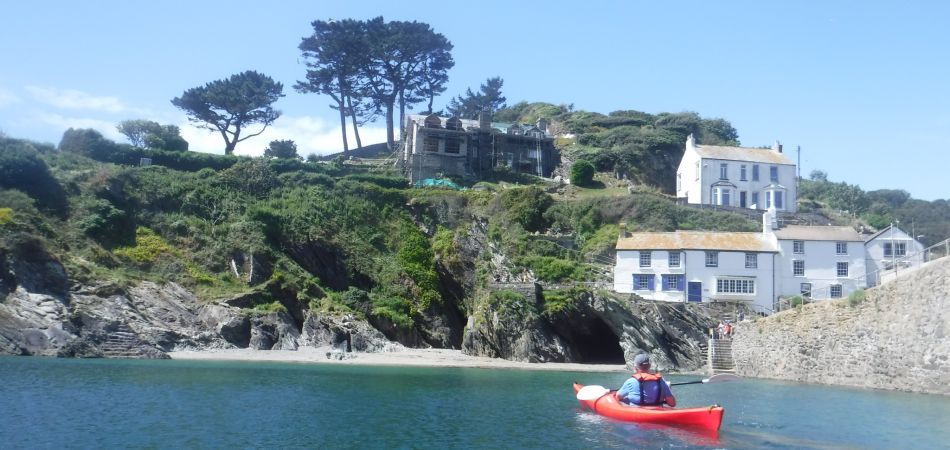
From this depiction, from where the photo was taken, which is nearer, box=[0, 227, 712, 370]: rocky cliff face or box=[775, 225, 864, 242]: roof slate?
box=[0, 227, 712, 370]: rocky cliff face

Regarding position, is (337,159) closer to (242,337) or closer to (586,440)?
(242,337)

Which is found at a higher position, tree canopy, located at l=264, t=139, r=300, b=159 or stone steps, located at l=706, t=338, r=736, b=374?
tree canopy, located at l=264, t=139, r=300, b=159

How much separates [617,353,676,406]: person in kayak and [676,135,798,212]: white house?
43484 mm

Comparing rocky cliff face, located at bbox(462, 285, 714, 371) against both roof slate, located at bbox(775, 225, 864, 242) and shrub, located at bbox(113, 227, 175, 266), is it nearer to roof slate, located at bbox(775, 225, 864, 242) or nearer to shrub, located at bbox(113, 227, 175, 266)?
roof slate, located at bbox(775, 225, 864, 242)

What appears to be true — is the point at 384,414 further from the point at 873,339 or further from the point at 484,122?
the point at 484,122

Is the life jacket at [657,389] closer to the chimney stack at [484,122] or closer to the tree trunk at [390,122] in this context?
the chimney stack at [484,122]

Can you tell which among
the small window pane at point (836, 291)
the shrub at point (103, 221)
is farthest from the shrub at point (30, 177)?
the small window pane at point (836, 291)

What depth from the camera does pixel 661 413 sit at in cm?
2233

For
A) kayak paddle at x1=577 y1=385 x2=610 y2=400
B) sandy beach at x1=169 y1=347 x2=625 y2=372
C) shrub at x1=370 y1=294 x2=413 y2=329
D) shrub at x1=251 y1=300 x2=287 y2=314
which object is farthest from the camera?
shrub at x1=370 y1=294 x2=413 y2=329

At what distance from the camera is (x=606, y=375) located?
40.0m

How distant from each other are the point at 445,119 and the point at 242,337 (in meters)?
35.5

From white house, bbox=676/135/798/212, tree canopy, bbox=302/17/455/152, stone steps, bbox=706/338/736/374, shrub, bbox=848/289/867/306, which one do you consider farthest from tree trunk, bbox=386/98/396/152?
shrub, bbox=848/289/867/306

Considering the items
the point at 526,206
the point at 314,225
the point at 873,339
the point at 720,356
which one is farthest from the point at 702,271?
the point at 314,225

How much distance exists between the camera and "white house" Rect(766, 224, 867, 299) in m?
48.4
